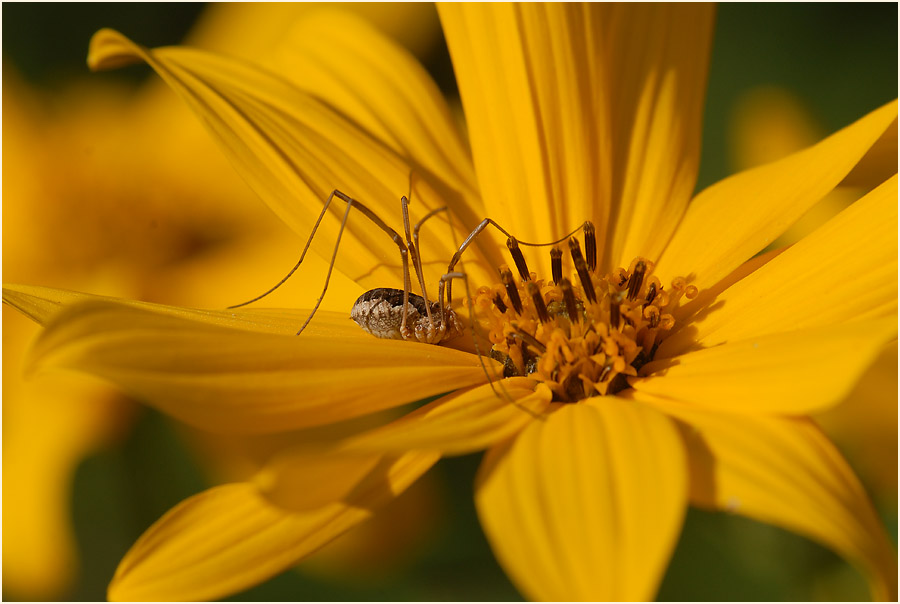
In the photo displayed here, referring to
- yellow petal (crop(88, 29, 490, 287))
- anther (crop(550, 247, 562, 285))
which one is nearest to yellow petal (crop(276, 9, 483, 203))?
yellow petal (crop(88, 29, 490, 287))

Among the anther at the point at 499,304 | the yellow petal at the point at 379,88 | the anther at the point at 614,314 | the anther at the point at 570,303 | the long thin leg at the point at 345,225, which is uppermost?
the yellow petal at the point at 379,88

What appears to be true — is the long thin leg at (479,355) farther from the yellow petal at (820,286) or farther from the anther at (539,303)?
the yellow petal at (820,286)

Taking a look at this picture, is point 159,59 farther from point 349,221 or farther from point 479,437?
point 479,437

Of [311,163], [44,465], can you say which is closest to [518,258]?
[311,163]

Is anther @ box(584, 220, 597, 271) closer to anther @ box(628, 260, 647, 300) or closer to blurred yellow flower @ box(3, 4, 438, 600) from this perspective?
anther @ box(628, 260, 647, 300)

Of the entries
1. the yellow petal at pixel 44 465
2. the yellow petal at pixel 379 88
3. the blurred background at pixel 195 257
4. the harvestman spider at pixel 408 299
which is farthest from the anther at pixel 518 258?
the yellow petal at pixel 44 465

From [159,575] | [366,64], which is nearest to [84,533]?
[159,575]
